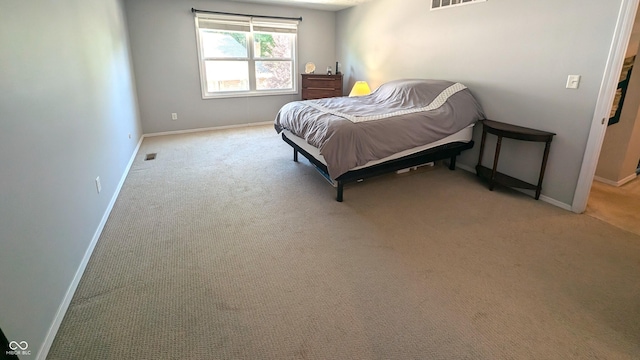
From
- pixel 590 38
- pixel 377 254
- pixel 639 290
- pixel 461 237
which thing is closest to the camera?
pixel 639 290

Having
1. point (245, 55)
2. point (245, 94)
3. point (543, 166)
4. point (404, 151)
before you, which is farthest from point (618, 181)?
point (245, 55)

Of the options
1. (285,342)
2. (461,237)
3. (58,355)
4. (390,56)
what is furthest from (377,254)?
(390,56)

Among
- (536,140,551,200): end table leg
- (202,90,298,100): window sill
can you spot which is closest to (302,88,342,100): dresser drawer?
(202,90,298,100): window sill

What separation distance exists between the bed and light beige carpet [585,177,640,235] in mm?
1327

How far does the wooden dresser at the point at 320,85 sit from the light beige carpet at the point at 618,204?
411 cm

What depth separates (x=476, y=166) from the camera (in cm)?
368

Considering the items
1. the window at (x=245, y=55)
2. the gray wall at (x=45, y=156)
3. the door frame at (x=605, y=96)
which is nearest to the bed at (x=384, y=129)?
the door frame at (x=605, y=96)

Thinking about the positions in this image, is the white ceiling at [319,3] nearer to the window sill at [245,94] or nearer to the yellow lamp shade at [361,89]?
the yellow lamp shade at [361,89]

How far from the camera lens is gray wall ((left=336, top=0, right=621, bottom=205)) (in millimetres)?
2719

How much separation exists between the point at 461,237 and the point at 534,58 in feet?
6.52

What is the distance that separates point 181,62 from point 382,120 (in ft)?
12.9

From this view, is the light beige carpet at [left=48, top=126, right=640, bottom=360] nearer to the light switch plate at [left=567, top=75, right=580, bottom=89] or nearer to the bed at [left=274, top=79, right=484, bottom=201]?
the bed at [left=274, top=79, right=484, bottom=201]

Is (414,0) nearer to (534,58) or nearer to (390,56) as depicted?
(390,56)

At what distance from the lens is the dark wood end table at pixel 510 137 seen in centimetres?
296
